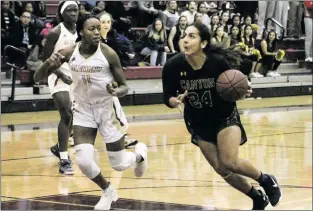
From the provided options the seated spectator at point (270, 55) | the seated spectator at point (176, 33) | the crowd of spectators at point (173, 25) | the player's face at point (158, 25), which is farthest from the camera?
the seated spectator at point (270, 55)

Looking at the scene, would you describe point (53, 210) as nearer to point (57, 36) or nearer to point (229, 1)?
point (57, 36)

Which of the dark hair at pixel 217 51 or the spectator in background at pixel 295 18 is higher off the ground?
the dark hair at pixel 217 51

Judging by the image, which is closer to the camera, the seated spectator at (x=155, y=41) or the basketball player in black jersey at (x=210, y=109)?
the basketball player in black jersey at (x=210, y=109)

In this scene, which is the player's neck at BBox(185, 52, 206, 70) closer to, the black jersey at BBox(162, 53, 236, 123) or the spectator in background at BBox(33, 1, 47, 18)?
the black jersey at BBox(162, 53, 236, 123)

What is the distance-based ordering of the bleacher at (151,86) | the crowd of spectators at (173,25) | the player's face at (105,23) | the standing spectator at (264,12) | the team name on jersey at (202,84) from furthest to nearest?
the standing spectator at (264,12) → the crowd of spectators at (173,25) → the bleacher at (151,86) → the player's face at (105,23) → the team name on jersey at (202,84)

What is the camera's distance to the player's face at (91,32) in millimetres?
8375

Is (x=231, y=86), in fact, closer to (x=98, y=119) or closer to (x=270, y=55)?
(x=98, y=119)

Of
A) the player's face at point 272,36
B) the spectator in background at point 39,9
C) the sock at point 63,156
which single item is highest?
the spectator in background at point 39,9

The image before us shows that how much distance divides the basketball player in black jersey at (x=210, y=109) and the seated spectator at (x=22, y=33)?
1114 centimetres

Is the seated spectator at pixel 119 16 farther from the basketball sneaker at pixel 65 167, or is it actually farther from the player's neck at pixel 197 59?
the player's neck at pixel 197 59

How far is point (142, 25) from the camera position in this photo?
923 inches

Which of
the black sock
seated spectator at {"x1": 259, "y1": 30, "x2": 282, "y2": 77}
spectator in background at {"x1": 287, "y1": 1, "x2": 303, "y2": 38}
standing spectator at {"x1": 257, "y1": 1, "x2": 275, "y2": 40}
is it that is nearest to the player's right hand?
the black sock

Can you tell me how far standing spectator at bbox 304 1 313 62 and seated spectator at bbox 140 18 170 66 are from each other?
5.94m

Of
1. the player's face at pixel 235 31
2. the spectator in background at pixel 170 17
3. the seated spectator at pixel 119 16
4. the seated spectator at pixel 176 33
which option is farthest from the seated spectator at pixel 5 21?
the player's face at pixel 235 31
